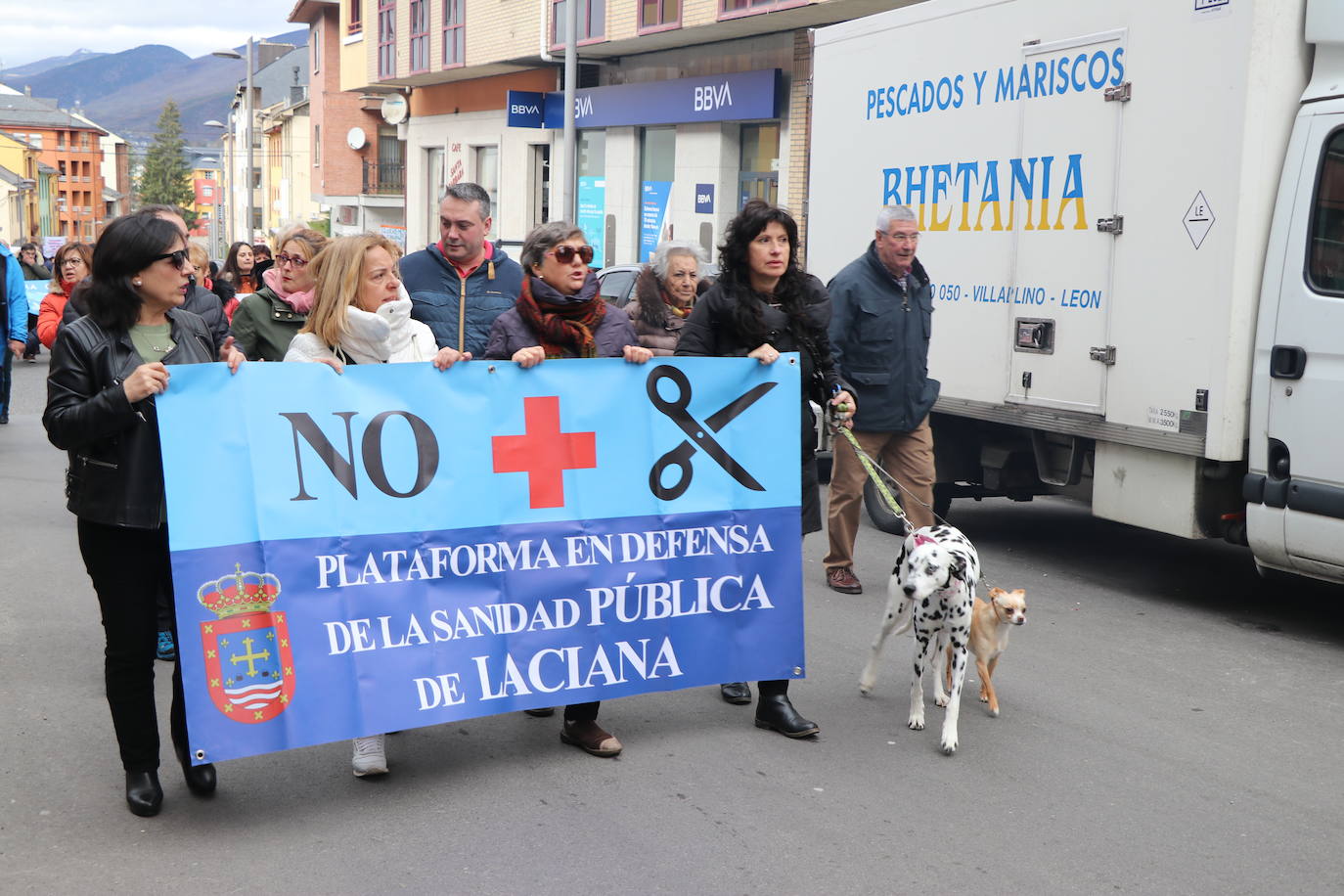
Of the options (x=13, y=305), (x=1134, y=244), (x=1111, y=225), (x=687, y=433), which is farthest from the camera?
(x=13, y=305)

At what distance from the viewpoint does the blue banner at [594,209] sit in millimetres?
32062

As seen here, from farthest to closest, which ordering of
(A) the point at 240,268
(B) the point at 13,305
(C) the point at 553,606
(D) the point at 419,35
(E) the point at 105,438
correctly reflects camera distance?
(D) the point at 419,35
(B) the point at 13,305
(A) the point at 240,268
(C) the point at 553,606
(E) the point at 105,438

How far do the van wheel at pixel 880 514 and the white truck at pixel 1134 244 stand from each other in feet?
1.41

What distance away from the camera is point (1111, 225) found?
7.73 metres

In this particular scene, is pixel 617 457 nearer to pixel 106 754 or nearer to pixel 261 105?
pixel 106 754

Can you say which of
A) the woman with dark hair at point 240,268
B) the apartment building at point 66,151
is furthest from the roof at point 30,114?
the woman with dark hair at point 240,268

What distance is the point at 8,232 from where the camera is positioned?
95188 mm

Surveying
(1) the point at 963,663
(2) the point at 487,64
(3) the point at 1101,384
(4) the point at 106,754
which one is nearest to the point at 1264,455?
(3) the point at 1101,384

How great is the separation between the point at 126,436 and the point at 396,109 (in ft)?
133

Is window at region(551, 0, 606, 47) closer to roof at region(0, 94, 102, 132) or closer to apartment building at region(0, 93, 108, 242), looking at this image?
apartment building at region(0, 93, 108, 242)

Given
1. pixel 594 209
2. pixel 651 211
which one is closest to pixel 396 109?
pixel 594 209

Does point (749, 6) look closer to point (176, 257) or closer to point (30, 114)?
point (176, 257)

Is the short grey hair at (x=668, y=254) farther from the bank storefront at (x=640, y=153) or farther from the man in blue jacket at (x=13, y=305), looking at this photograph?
Result: the bank storefront at (x=640, y=153)

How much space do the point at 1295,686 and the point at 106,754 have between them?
4.94 m
